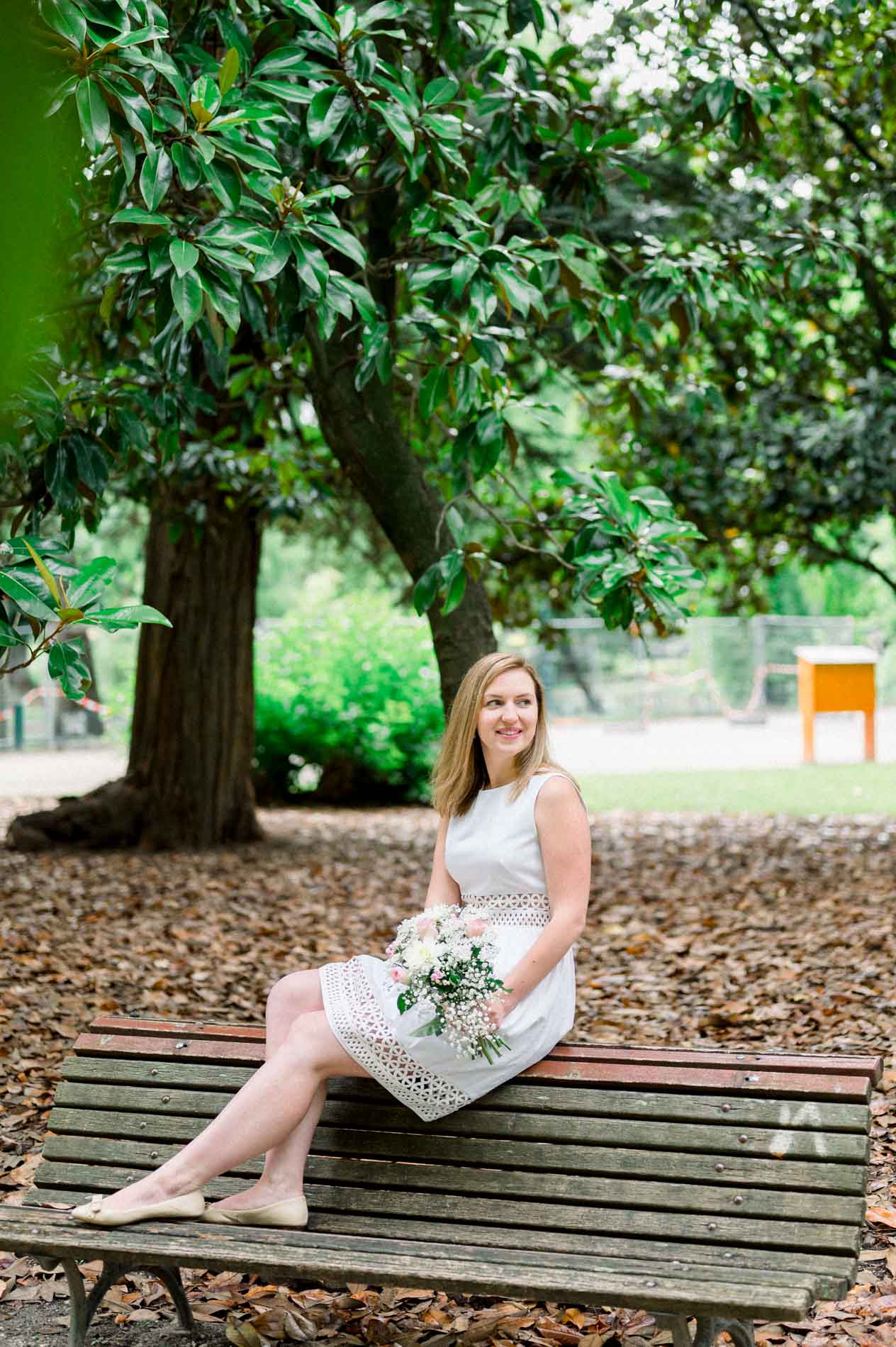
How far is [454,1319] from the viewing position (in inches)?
136

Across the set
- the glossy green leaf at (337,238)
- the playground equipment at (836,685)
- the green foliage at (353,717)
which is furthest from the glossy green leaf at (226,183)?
the playground equipment at (836,685)

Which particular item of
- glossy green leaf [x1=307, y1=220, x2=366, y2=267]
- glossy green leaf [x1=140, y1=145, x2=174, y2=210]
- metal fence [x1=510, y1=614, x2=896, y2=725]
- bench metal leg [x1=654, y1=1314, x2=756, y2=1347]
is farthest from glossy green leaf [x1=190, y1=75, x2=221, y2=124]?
metal fence [x1=510, y1=614, x2=896, y2=725]

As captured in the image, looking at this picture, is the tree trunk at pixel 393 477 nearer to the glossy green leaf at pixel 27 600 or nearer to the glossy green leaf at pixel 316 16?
the glossy green leaf at pixel 316 16

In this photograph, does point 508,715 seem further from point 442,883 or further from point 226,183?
point 226,183

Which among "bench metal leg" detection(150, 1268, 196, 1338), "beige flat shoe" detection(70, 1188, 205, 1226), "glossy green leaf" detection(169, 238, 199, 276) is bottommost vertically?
"bench metal leg" detection(150, 1268, 196, 1338)

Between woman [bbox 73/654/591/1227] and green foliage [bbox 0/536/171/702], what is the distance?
900 mm

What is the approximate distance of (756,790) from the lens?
14.7 meters

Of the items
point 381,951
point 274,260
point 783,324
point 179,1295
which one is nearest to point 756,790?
point 783,324

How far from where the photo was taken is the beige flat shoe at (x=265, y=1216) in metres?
3.05

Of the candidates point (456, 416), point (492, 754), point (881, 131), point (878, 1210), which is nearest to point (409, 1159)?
point (492, 754)

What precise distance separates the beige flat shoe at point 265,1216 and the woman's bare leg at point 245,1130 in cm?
8

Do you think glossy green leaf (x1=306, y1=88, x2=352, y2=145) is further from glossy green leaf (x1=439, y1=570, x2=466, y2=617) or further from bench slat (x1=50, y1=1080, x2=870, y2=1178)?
bench slat (x1=50, y1=1080, x2=870, y2=1178)

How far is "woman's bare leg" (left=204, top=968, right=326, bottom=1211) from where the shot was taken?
10.2 feet

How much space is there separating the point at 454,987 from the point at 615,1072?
414 mm
